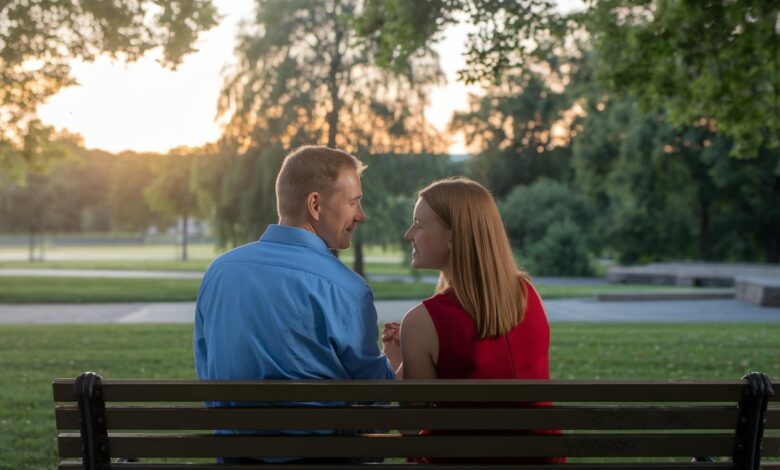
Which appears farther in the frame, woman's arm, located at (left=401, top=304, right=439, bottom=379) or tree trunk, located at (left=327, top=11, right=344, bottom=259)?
tree trunk, located at (left=327, top=11, right=344, bottom=259)

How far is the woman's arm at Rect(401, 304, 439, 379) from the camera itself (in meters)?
3.07

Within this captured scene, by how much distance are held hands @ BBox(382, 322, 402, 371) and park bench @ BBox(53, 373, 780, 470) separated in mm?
535

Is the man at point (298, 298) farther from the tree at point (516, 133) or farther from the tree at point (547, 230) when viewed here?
the tree at point (516, 133)

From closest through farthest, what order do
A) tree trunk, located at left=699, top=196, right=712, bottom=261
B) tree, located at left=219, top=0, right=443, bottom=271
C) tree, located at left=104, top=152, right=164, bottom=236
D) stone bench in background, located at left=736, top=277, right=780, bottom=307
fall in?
stone bench in background, located at left=736, top=277, right=780, bottom=307, tree, located at left=219, top=0, right=443, bottom=271, tree trunk, located at left=699, top=196, right=712, bottom=261, tree, located at left=104, top=152, right=164, bottom=236

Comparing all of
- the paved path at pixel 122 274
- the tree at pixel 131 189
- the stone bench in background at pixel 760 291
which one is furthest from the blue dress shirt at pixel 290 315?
the tree at pixel 131 189

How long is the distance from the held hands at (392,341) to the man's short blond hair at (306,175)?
0.60 meters

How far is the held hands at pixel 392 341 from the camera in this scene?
140 inches

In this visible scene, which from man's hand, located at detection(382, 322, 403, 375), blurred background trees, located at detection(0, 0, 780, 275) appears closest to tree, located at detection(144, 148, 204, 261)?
blurred background trees, located at detection(0, 0, 780, 275)

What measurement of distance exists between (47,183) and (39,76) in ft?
185

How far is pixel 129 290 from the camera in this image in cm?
2666

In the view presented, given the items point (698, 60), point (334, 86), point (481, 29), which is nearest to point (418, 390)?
point (481, 29)

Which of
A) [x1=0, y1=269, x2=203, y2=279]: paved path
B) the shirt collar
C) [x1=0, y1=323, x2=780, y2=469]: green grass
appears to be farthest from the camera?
[x1=0, y1=269, x2=203, y2=279]: paved path

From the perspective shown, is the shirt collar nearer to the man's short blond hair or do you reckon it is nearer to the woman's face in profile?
the man's short blond hair

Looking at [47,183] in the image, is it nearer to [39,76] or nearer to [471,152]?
[471,152]
